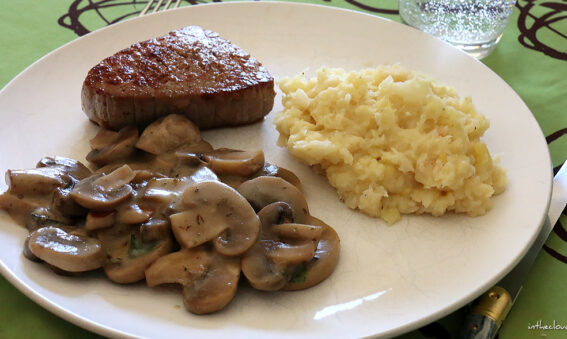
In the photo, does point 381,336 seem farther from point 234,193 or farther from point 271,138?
point 271,138

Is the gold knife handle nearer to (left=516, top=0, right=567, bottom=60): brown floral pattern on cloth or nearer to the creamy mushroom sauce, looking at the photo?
the creamy mushroom sauce

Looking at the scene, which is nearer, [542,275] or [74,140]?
[542,275]

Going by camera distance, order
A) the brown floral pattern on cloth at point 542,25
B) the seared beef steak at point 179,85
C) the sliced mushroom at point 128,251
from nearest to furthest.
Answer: the sliced mushroom at point 128,251 → the seared beef steak at point 179,85 → the brown floral pattern on cloth at point 542,25

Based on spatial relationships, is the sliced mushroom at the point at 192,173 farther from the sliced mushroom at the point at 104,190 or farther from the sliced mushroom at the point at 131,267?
the sliced mushroom at the point at 131,267

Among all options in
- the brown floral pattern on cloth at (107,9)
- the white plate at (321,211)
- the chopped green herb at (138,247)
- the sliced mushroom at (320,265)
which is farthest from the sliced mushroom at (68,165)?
the brown floral pattern on cloth at (107,9)

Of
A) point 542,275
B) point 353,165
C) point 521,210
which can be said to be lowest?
point 542,275

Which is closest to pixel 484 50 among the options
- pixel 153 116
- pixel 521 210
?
pixel 521 210
